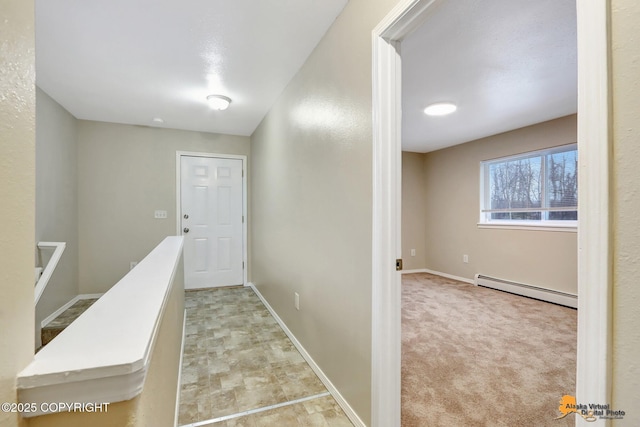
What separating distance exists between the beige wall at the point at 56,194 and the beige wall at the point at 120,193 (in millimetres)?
117

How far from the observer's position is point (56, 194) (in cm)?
306

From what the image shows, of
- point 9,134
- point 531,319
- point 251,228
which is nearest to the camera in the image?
point 9,134

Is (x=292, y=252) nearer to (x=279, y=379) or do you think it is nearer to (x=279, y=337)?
(x=279, y=337)

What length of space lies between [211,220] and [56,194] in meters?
1.72

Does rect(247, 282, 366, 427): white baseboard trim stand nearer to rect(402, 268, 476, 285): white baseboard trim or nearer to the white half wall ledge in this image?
the white half wall ledge

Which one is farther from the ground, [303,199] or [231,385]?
[303,199]

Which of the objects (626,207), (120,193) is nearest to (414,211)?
(120,193)

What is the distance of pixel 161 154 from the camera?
3953 mm

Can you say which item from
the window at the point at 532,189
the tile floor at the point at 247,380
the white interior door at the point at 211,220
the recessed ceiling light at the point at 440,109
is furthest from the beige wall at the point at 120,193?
the window at the point at 532,189

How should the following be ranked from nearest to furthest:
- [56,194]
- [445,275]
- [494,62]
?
[494,62] < [56,194] < [445,275]

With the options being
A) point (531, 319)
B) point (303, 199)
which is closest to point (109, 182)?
point (303, 199)

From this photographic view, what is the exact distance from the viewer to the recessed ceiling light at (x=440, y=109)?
2.99 metres

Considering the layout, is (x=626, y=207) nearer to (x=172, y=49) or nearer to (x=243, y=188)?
(x=172, y=49)

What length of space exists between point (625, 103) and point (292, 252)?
7.42ft
